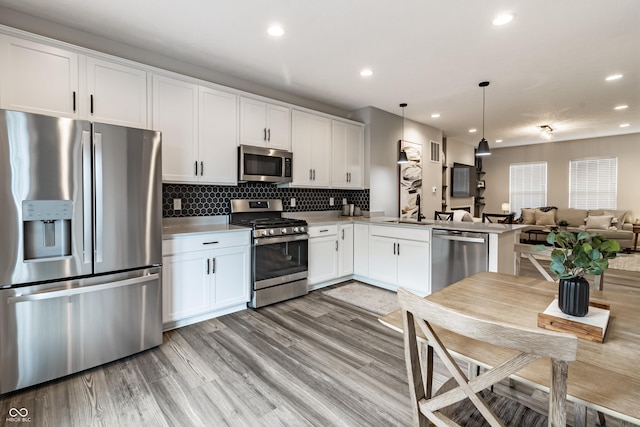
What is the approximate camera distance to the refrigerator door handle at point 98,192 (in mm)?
2117

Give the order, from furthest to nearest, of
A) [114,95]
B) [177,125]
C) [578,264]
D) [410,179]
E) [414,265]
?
[410,179] → [414,265] → [177,125] → [114,95] → [578,264]

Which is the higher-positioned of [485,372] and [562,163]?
[562,163]

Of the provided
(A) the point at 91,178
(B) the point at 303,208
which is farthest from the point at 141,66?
(B) the point at 303,208

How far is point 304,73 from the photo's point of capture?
3598 mm

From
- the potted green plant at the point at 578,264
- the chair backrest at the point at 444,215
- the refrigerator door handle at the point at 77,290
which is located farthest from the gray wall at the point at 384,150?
the potted green plant at the point at 578,264

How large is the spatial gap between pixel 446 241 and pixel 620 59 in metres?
2.60

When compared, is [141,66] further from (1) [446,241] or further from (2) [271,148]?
(1) [446,241]

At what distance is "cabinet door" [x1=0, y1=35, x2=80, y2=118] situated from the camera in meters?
2.17

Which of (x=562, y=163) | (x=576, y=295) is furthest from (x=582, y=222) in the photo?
(x=576, y=295)

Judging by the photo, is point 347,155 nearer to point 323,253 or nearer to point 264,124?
point 264,124

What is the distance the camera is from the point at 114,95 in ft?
8.61

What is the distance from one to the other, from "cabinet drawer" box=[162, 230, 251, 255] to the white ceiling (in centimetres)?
181

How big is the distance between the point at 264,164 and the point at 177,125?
3.30 ft

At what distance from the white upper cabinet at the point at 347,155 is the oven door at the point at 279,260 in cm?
130
